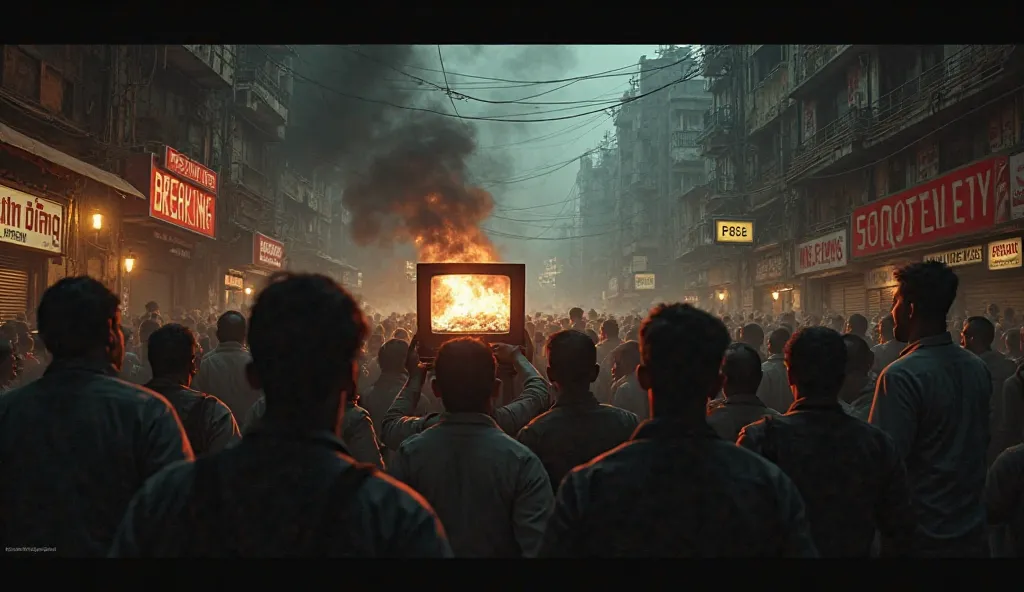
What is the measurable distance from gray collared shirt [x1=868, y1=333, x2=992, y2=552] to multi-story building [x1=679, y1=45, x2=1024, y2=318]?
39.9ft

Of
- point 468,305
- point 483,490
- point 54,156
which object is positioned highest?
point 54,156

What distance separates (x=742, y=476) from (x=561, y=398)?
199cm

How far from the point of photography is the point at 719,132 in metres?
37.3

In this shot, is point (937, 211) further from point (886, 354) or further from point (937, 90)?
point (886, 354)

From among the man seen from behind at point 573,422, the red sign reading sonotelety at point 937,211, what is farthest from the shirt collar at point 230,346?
the red sign reading sonotelety at point 937,211

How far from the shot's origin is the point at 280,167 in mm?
39906

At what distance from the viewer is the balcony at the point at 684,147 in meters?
55.4

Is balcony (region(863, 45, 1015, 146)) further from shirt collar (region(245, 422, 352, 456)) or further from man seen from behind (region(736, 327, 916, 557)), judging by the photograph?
shirt collar (region(245, 422, 352, 456))

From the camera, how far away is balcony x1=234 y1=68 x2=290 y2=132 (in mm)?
31484

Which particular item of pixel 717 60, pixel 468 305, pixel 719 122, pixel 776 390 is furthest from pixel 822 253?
pixel 468 305

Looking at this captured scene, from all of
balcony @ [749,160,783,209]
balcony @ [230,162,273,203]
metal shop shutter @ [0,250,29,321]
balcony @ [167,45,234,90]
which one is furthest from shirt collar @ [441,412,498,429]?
balcony @ [749,160,783,209]

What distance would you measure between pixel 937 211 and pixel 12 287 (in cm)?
1988
